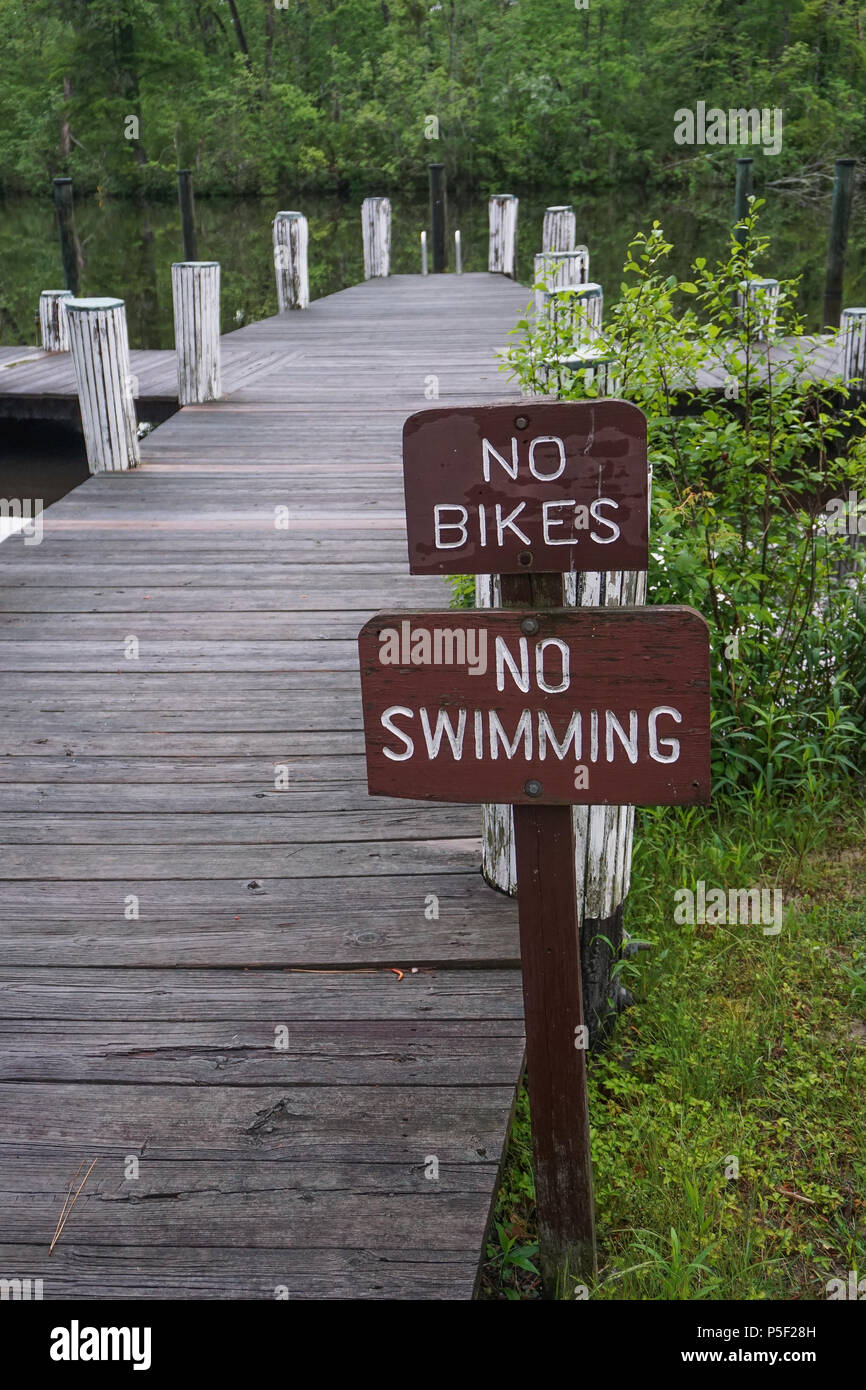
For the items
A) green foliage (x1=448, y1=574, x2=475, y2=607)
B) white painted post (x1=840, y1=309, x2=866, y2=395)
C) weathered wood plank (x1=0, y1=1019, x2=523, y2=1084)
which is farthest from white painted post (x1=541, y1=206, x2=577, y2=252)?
weathered wood plank (x1=0, y1=1019, x2=523, y2=1084)

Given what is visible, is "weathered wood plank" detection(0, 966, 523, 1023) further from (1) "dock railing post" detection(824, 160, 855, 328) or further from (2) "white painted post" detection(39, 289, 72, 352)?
(1) "dock railing post" detection(824, 160, 855, 328)

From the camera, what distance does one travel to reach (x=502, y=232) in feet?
50.9

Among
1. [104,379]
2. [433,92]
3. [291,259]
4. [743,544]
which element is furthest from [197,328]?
[433,92]

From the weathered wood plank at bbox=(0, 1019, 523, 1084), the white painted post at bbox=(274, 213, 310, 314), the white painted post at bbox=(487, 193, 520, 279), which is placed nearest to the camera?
the weathered wood plank at bbox=(0, 1019, 523, 1084)

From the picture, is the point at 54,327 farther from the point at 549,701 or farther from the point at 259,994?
the point at 549,701

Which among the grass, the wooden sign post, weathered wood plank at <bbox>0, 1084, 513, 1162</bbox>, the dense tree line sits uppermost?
the dense tree line

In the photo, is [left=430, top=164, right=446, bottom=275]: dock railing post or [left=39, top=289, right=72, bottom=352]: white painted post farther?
[left=430, top=164, right=446, bottom=275]: dock railing post

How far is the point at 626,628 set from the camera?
1.76 metres

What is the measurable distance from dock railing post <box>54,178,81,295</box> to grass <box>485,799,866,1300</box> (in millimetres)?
12485

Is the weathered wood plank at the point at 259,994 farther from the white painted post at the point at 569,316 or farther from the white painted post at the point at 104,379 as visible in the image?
the white painted post at the point at 104,379

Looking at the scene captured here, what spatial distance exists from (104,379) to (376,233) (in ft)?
32.7

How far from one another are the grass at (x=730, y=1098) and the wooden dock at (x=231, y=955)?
0.32m

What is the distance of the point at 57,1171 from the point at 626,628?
1383 millimetres

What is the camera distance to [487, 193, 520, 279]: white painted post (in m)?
15.1
